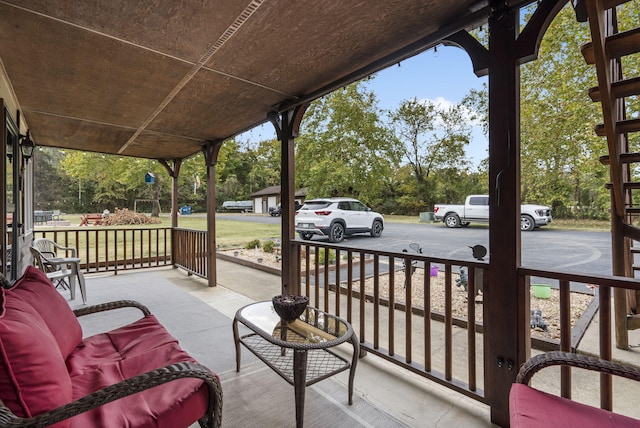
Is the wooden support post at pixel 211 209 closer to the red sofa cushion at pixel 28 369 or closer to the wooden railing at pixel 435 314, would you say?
the wooden railing at pixel 435 314

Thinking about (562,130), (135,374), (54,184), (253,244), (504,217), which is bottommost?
(253,244)

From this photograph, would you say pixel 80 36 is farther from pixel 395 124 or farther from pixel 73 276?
pixel 395 124

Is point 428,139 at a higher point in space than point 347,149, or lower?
higher

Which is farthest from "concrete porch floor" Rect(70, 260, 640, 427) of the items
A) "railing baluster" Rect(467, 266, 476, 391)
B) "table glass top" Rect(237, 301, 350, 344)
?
"table glass top" Rect(237, 301, 350, 344)

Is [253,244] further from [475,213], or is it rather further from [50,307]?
[50,307]

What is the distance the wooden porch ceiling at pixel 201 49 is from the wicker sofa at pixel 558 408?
1763mm

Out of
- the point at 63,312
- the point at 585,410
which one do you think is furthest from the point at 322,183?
the point at 585,410

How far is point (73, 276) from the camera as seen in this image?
4.03 metres

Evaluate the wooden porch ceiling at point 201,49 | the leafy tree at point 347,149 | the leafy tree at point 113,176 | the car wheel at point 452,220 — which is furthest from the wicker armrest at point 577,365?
the leafy tree at point 113,176

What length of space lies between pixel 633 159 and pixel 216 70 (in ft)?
9.74

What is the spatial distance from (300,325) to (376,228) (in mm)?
4144

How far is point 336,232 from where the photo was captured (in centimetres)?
585

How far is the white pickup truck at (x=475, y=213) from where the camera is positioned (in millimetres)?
3399

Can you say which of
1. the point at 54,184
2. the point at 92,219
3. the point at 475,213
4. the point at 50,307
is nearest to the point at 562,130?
the point at 475,213
